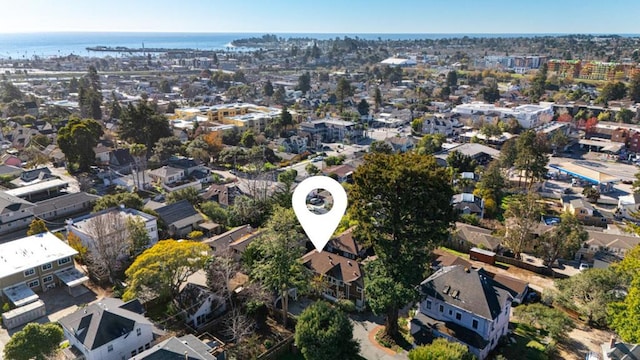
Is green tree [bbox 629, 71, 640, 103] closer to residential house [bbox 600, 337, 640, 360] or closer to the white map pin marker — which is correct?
residential house [bbox 600, 337, 640, 360]

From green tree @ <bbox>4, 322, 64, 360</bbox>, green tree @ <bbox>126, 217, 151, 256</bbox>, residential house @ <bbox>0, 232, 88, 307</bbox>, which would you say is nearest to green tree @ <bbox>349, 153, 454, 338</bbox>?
green tree @ <bbox>4, 322, 64, 360</bbox>

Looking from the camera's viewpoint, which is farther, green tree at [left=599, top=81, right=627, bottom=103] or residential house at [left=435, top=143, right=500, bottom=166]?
green tree at [left=599, top=81, right=627, bottom=103]

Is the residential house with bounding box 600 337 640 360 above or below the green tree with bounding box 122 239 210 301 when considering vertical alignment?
below

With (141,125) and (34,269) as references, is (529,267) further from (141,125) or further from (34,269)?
(141,125)

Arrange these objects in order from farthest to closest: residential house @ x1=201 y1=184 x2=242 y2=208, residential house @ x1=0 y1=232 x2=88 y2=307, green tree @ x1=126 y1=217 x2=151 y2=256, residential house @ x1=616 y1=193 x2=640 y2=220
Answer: residential house @ x1=201 y1=184 x2=242 y2=208 → residential house @ x1=616 y1=193 x2=640 y2=220 → green tree @ x1=126 y1=217 x2=151 y2=256 → residential house @ x1=0 y1=232 x2=88 y2=307

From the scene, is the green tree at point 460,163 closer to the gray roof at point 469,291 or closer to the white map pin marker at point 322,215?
the gray roof at point 469,291

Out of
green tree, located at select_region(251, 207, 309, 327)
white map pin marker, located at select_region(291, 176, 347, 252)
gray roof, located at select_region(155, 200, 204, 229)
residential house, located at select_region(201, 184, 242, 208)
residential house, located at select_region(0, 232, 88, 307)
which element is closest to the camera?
white map pin marker, located at select_region(291, 176, 347, 252)

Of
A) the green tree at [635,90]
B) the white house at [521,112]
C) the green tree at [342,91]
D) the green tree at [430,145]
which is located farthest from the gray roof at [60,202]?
the green tree at [635,90]

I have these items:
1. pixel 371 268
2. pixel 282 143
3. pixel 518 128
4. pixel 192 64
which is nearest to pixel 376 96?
pixel 518 128

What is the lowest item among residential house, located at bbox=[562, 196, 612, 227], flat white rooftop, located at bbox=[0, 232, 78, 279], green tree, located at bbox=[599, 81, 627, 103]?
residential house, located at bbox=[562, 196, 612, 227]
